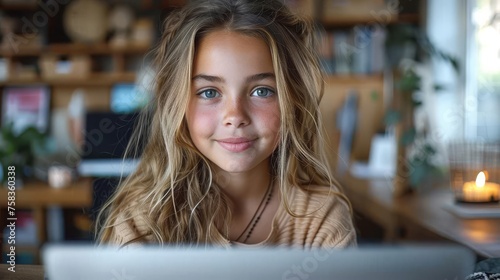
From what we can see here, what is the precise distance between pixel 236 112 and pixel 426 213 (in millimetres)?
993

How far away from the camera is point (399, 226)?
1.88 meters

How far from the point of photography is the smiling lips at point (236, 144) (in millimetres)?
934

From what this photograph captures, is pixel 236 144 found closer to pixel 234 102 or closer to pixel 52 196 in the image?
pixel 234 102

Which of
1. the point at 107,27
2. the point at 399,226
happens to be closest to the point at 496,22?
the point at 399,226

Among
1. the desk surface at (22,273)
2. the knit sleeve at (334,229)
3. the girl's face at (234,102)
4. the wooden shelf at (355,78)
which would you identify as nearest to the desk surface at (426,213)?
the knit sleeve at (334,229)

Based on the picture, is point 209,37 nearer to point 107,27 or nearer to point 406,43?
point 406,43

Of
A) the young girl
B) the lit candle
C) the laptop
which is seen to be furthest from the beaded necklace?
the lit candle

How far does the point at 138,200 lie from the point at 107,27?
263cm

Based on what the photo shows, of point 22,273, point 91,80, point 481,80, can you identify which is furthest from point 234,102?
point 481,80

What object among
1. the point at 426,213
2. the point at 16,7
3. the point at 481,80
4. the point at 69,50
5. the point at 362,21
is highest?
the point at 16,7

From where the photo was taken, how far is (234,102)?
0.91 meters

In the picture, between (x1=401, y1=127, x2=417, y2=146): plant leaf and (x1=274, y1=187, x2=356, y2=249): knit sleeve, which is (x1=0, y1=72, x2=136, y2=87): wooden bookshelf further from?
(x1=274, y1=187, x2=356, y2=249): knit sleeve

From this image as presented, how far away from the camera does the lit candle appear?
5.74 feet

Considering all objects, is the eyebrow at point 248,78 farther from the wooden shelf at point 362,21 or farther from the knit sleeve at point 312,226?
the wooden shelf at point 362,21
